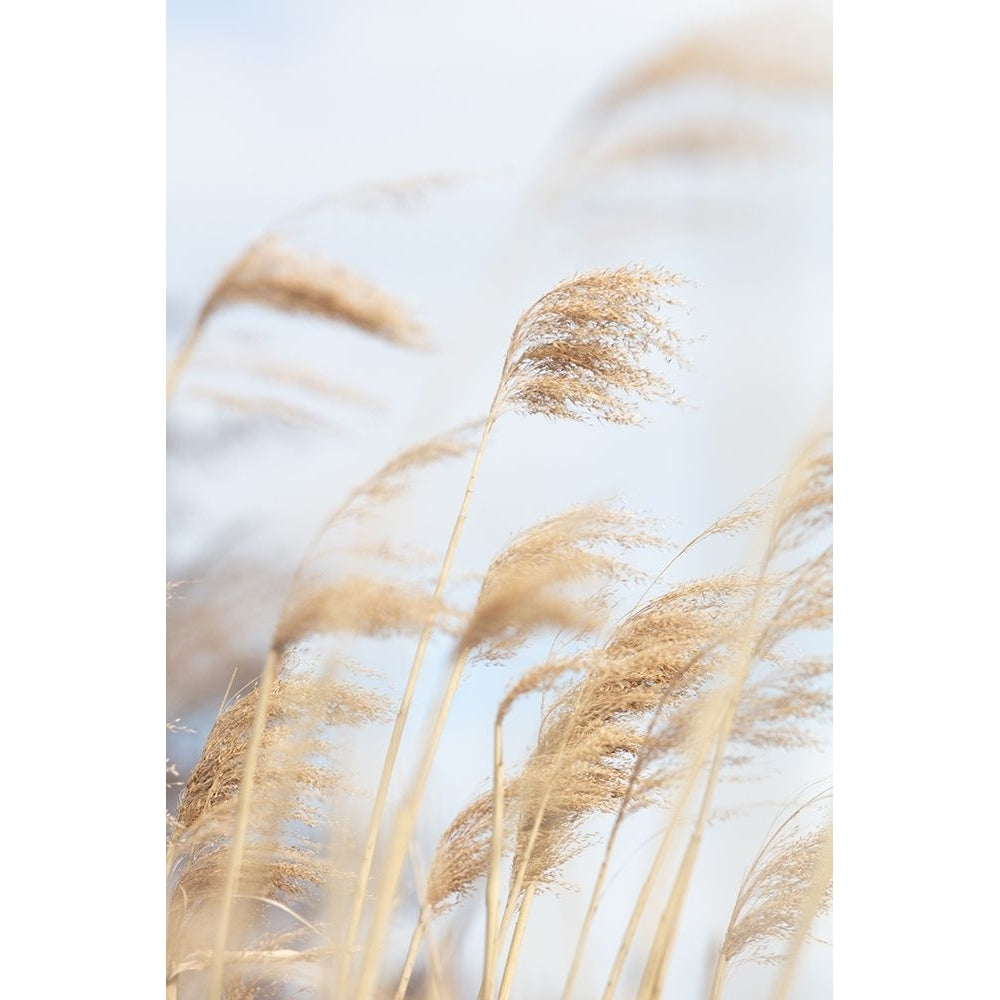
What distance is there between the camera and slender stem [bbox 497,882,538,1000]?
1798mm

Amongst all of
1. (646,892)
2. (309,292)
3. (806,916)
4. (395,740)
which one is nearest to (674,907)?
(646,892)

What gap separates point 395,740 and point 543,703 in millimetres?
218

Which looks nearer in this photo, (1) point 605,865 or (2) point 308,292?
(1) point 605,865

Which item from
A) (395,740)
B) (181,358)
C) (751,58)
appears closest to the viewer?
(751,58)

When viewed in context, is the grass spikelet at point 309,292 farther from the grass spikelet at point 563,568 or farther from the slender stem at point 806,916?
the slender stem at point 806,916

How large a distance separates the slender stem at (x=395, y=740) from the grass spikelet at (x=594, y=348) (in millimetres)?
83

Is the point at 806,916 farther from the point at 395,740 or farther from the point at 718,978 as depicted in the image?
the point at 395,740

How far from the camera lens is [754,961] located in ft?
5.79

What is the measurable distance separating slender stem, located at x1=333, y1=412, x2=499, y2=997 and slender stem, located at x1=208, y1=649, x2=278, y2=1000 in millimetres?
181

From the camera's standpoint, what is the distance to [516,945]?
1.80m
